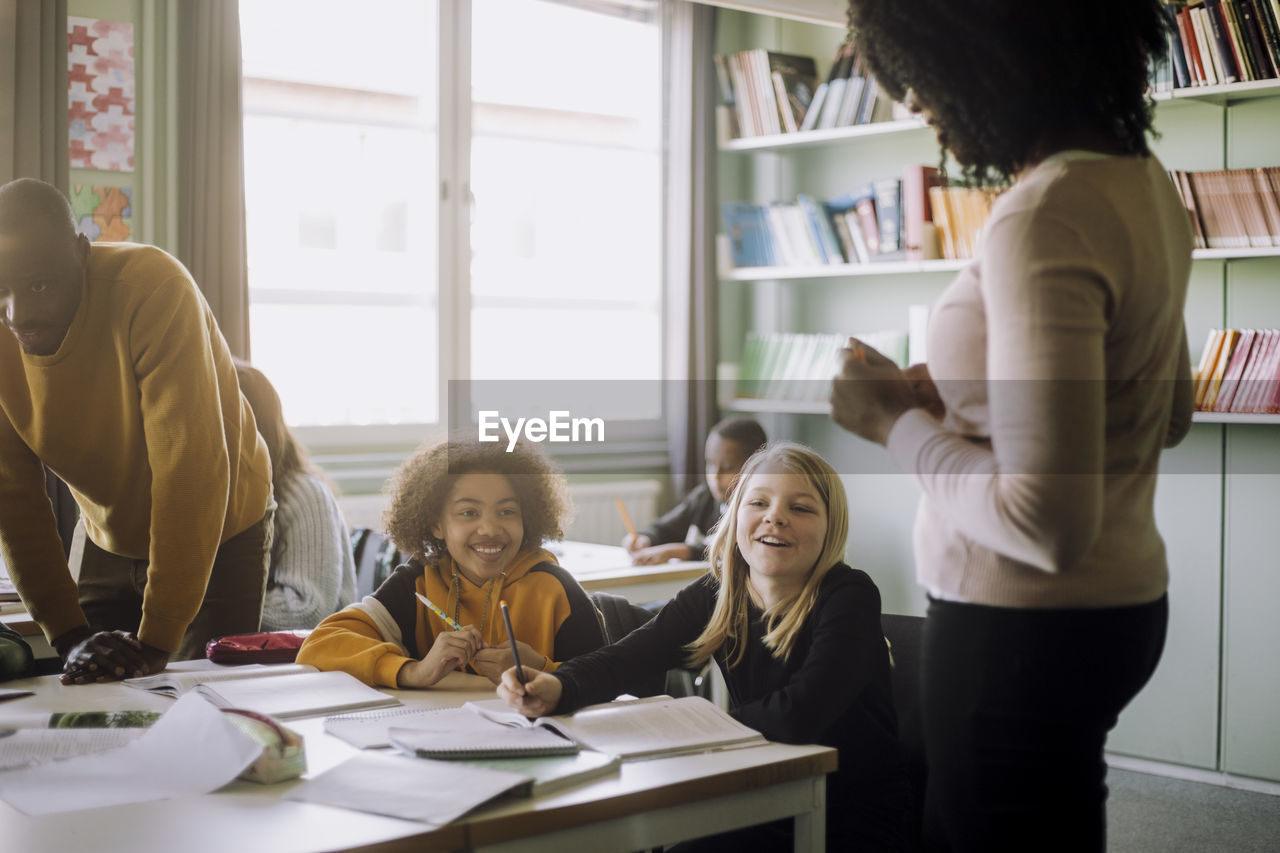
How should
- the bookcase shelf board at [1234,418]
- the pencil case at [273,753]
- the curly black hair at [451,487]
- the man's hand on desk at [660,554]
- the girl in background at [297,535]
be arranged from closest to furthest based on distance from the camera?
the pencil case at [273,753] < the curly black hair at [451,487] < the girl in background at [297,535] < the bookcase shelf board at [1234,418] < the man's hand on desk at [660,554]

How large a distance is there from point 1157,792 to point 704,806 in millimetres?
2652

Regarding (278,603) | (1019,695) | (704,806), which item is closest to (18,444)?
(278,603)

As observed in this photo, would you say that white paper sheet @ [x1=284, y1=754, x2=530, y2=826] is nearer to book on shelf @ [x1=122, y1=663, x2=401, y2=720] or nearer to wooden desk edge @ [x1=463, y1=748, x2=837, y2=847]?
wooden desk edge @ [x1=463, y1=748, x2=837, y2=847]

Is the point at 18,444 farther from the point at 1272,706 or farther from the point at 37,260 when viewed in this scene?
the point at 1272,706

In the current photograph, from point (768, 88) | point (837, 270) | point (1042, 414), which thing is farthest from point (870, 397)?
point (768, 88)

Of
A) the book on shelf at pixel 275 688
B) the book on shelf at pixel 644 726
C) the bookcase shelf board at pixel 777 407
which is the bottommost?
the book on shelf at pixel 275 688

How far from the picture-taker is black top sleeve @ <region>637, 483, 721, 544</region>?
4156 mm

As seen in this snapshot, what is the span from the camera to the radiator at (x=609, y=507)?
188 inches

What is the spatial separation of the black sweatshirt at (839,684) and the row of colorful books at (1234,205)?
2268 mm

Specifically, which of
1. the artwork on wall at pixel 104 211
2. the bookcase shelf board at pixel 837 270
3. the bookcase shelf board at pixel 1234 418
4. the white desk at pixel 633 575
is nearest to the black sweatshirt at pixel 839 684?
the white desk at pixel 633 575

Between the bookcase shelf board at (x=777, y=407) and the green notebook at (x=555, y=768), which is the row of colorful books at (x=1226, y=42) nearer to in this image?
the bookcase shelf board at (x=777, y=407)

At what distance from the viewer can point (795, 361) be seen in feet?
15.7

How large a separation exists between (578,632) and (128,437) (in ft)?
2.62

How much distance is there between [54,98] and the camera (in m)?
3.55
